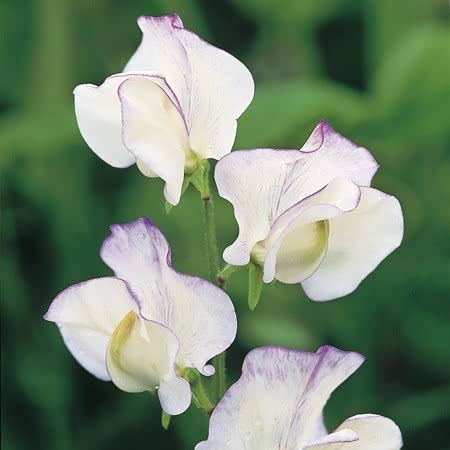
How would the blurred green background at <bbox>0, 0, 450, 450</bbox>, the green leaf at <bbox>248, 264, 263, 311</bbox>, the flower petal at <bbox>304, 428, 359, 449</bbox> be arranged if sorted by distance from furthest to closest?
the blurred green background at <bbox>0, 0, 450, 450</bbox> < the green leaf at <bbox>248, 264, 263, 311</bbox> < the flower petal at <bbox>304, 428, 359, 449</bbox>

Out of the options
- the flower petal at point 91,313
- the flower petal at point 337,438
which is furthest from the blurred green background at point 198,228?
the flower petal at point 337,438

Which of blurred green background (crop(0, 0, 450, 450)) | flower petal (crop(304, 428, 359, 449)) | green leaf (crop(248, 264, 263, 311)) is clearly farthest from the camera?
blurred green background (crop(0, 0, 450, 450))

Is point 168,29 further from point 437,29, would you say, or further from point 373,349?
point 437,29

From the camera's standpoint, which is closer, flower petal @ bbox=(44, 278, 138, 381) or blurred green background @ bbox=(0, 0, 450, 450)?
flower petal @ bbox=(44, 278, 138, 381)

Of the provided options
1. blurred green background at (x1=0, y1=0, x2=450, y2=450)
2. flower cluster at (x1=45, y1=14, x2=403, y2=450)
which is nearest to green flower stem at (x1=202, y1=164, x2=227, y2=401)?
flower cluster at (x1=45, y1=14, x2=403, y2=450)

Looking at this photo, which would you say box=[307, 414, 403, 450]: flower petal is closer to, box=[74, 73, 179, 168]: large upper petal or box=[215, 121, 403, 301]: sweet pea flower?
box=[215, 121, 403, 301]: sweet pea flower

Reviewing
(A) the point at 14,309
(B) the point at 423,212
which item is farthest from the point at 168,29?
(B) the point at 423,212

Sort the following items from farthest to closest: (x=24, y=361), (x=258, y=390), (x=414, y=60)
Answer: (x=414, y=60), (x=24, y=361), (x=258, y=390)
